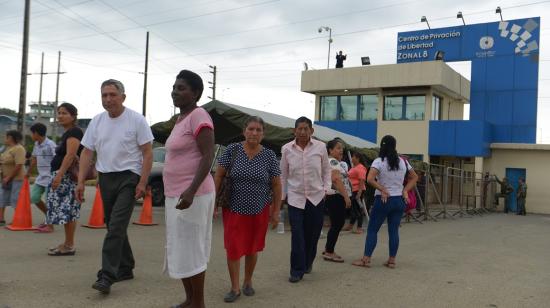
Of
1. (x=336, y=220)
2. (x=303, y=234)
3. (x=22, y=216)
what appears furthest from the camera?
(x=22, y=216)

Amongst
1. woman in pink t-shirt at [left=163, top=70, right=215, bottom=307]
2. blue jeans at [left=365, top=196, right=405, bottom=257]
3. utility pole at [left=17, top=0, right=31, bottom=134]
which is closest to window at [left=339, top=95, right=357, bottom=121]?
utility pole at [left=17, top=0, right=31, bottom=134]

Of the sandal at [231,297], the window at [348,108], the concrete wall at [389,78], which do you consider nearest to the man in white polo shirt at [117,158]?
the sandal at [231,297]

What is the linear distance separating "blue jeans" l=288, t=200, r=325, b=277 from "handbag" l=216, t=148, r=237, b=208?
3.58 feet

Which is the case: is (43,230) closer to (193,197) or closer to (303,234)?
(303,234)

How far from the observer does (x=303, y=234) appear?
18.1 feet

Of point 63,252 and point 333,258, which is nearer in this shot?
point 63,252

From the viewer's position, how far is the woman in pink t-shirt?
3770 mm

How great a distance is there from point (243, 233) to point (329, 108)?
23.3 metres

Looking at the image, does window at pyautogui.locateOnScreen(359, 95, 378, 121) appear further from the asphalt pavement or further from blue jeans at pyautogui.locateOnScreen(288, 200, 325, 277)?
blue jeans at pyautogui.locateOnScreen(288, 200, 325, 277)

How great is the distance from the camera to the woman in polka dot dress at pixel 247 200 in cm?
456

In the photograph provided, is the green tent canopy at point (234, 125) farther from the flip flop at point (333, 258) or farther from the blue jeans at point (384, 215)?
the blue jeans at point (384, 215)

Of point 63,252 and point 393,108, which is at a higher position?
point 393,108

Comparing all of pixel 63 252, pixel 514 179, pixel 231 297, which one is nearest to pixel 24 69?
pixel 63 252

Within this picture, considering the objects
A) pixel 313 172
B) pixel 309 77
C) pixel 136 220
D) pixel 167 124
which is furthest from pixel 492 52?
pixel 313 172
